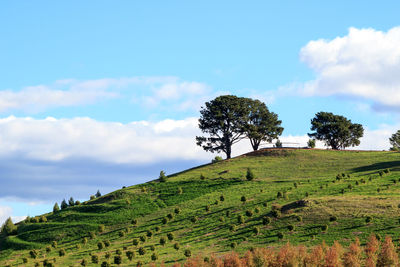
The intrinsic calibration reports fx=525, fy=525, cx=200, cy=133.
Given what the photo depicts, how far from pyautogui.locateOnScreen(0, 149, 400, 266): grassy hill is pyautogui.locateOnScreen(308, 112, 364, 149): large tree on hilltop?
2464cm

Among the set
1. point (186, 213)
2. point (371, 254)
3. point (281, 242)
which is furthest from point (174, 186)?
point (371, 254)

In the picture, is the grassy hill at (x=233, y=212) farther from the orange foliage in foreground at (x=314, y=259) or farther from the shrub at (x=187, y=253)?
the orange foliage in foreground at (x=314, y=259)

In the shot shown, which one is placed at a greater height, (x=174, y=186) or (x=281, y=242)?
(x=174, y=186)

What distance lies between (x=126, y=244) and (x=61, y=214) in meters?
31.0

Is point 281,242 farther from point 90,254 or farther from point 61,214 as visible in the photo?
point 61,214

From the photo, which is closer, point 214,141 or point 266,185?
point 266,185

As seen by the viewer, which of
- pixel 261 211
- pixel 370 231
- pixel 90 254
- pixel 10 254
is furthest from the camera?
pixel 10 254

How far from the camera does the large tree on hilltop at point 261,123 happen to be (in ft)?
451

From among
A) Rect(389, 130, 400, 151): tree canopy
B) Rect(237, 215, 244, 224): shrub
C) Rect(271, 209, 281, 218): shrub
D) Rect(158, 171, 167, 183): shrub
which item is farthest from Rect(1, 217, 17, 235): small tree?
Rect(389, 130, 400, 151): tree canopy

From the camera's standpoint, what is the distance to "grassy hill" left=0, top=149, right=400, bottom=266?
71.5 m

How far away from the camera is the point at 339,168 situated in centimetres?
11431

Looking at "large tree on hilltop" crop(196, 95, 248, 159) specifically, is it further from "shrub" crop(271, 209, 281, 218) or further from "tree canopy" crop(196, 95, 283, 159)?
"shrub" crop(271, 209, 281, 218)

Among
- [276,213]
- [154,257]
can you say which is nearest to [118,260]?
[154,257]

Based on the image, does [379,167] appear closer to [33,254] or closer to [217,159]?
[217,159]
